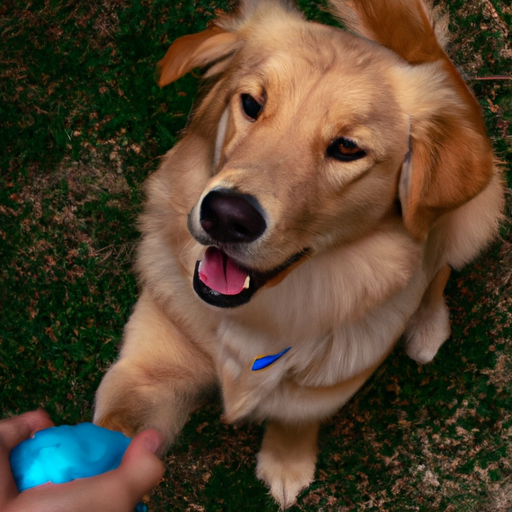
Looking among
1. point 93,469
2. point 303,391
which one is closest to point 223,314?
point 303,391

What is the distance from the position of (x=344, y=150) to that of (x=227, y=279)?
2.26ft

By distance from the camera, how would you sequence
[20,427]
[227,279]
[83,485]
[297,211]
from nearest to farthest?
[83,485] → [297,211] → [20,427] → [227,279]

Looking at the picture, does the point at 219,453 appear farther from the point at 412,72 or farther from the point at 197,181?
the point at 412,72

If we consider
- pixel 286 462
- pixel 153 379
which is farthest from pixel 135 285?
pixel 286 462

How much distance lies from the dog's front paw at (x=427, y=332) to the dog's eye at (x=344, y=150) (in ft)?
6.34

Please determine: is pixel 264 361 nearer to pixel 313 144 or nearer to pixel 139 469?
pixel 139 469

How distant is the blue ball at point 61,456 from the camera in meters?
1.75

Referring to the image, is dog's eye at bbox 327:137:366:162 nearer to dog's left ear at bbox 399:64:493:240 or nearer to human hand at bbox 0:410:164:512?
dog's left ear at bbox 399:64:493:240

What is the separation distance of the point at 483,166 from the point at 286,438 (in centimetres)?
231

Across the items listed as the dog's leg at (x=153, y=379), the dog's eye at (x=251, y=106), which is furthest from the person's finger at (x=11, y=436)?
the dog's eye at (x=251, y=106)

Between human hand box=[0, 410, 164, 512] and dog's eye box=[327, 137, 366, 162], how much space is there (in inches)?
53.1

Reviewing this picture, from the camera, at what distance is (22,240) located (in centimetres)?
422

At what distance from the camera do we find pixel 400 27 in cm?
238

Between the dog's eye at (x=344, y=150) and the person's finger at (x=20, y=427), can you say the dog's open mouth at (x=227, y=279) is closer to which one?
the dog's eye at (x=344, y=150)
